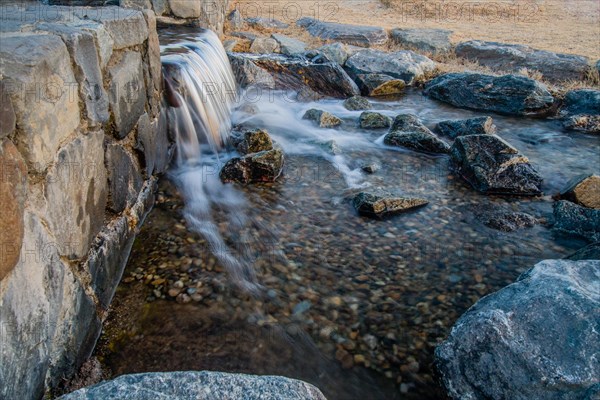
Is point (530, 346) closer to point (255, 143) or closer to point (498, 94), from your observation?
point (255, 143)

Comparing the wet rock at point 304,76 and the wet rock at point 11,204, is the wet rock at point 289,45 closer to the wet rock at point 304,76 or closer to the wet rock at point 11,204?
the wet rock at point 304,76

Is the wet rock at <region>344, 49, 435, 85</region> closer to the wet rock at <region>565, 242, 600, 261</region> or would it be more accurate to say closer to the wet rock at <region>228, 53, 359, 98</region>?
the wet rock at <region>228, 53, 359, 98</region>

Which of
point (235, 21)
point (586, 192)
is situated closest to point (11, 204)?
point (586, 192)

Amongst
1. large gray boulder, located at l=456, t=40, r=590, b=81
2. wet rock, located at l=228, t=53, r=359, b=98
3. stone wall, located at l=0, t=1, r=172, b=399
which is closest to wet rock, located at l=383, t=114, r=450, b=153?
wet rock, located at l=228, t=53, r=359, b=98

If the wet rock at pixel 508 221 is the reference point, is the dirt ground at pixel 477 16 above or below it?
above

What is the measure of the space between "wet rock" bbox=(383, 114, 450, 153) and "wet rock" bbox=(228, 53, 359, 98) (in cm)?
253

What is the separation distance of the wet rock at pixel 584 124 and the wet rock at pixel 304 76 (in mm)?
3562

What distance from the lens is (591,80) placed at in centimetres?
985

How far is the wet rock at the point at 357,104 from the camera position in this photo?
818 centimetres

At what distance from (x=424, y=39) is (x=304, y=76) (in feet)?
15.7

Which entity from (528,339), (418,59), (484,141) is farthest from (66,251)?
(418,59)

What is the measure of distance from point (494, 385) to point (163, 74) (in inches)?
164

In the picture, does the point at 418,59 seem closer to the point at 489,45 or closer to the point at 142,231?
the point at 489,45

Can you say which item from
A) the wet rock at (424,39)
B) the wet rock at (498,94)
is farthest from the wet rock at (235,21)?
the wet rock at (498,94)
